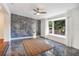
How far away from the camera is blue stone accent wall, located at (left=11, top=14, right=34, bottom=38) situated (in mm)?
6945

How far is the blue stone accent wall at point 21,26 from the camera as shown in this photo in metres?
6.94

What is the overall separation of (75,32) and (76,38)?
0.92ft

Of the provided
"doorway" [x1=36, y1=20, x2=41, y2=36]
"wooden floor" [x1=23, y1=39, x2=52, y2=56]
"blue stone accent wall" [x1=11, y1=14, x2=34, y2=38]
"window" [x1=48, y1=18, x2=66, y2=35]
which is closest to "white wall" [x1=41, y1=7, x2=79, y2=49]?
"window" [x1=48, y1=18, x2=66, y2=35]

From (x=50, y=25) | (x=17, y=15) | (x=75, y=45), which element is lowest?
(x=75, y=45)

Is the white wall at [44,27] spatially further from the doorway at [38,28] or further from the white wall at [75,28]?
the white wall at [75,28]

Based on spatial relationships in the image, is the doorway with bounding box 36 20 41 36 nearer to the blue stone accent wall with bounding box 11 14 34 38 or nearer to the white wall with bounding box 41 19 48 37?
the white wall with bounding box 41 19 48 37

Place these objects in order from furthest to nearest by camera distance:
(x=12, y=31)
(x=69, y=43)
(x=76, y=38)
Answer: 1. (x=12, y=31)
2. (x=69, y=43)
3. (x=76, y=38)

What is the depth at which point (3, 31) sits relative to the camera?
5848 mm

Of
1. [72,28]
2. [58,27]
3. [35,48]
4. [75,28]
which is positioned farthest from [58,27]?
[35,48]

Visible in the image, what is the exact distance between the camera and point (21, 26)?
7.55m

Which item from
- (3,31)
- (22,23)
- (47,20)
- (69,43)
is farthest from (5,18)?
(69,43)

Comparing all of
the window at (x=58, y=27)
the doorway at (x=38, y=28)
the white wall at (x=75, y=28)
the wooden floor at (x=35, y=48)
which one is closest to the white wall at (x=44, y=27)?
the doorway at (x=38, y=28)

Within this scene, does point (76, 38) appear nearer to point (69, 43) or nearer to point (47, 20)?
point (69, 43)

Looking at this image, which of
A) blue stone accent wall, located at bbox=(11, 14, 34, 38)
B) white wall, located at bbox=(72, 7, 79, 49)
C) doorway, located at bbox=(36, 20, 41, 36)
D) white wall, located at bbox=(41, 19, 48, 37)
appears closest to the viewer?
white wall, located at bbox=(72, 7, 79, 49)
